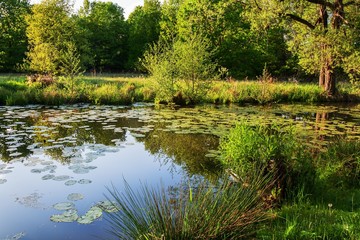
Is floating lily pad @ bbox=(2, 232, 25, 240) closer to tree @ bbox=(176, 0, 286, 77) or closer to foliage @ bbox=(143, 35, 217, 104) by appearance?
foliage @ bbox=(143, 35, 217, 104)

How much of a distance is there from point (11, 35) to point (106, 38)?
11966mm

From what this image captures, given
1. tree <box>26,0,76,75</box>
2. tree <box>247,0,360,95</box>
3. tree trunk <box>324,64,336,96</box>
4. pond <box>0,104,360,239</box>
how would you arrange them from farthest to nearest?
tree <box>26,0,76,75</box> < tree trunk <box>324,64,336,96</box> < tree <box>247,0,360,95</box> < pond <box>0,104,360,239</box>

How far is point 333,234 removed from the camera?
388cm

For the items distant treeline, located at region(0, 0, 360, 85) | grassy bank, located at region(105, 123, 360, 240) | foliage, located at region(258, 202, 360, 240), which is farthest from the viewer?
distant treeline, located at region(0, 0, 360, 85)

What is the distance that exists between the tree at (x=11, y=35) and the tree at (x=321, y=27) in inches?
1162

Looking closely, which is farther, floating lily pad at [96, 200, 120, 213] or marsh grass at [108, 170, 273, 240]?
floating lily pad at [96, 200, 120, 213]

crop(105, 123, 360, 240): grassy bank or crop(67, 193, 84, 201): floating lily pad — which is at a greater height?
crop(105, 123, 360, 240): grassy bank

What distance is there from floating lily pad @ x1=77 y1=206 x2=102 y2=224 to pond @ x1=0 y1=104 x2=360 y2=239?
14mm

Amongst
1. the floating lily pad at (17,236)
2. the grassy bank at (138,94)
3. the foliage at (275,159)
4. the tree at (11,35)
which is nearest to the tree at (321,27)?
the grassy bank at (138,94)

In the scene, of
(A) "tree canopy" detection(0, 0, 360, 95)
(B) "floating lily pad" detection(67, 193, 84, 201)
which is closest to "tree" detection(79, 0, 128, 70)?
(A) "tree canopy" detection(0, 0, 360, 95)

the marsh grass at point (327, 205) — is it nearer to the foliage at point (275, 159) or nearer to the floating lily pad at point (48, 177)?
the foliage at point (275, 159)

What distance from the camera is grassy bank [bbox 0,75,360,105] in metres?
17.2

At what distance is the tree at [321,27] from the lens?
11.2 meters

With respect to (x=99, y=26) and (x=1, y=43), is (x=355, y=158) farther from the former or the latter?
(x=99, y=26)
